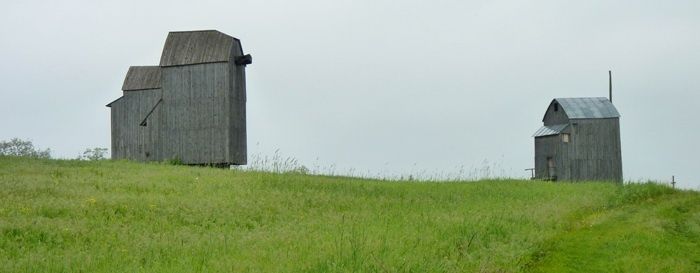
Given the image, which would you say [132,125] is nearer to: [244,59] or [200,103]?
[200,103]

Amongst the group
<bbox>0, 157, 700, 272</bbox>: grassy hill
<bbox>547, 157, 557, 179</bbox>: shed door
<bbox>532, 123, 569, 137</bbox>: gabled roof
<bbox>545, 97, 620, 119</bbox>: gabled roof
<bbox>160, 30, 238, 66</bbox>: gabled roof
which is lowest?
<bbox>0, 157, 700, 272</bbox>: grassy hill

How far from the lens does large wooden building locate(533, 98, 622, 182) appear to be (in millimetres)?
43469

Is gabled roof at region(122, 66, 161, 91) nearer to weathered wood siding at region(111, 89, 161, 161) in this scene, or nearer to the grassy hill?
weathered wood siding at region(111, 89, 161, 161)

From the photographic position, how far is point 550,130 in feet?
149

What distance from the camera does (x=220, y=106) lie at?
1494 inches

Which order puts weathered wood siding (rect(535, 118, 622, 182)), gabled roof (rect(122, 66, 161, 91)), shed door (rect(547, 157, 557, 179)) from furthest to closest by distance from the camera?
shed door (rect(547, 157, 557, 179)), weathered wood siding (rect(535, 118, 622, 182)), gabled roof (rect(122, 66, 161, 91))

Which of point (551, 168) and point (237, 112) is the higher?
point (237, 112)

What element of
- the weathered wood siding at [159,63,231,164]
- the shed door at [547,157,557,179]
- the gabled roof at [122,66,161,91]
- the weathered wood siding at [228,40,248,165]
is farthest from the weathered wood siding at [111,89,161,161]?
the shed door at [547,157,557,179]

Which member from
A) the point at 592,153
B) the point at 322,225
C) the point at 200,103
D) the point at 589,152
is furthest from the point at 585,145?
the point at 322,225

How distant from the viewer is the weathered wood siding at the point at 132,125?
137 feet

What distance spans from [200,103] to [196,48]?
322cm

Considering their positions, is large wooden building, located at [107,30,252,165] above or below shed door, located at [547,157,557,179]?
above

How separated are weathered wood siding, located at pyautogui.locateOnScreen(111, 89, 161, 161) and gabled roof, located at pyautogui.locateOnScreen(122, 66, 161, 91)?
334mm

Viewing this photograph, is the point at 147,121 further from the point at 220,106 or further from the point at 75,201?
the point at 75,201
